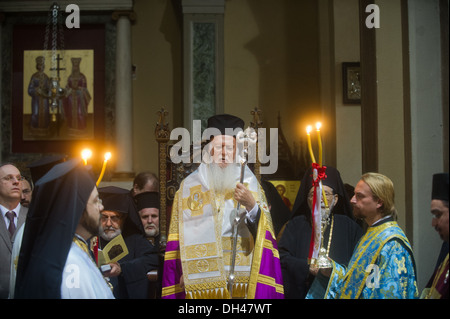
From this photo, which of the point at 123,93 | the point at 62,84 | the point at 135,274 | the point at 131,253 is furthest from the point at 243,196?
the point at 62,84

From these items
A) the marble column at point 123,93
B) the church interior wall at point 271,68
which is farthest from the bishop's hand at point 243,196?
the marble column at point 123,93

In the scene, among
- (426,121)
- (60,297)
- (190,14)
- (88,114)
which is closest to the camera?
(60,297)

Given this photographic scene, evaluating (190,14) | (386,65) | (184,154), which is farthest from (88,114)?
(386,65)

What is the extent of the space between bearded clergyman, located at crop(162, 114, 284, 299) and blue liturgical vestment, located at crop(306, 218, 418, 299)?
22.7 inches

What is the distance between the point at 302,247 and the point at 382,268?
1171mm

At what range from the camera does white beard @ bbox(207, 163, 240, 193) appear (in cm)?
439

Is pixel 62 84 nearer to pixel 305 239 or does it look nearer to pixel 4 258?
pixel 4 258

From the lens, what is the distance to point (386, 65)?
15.6ft

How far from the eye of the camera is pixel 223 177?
441 cm

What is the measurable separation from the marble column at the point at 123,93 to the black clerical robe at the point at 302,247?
16.7 ft

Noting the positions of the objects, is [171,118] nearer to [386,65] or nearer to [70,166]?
[386,65]

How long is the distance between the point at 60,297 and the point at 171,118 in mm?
6745

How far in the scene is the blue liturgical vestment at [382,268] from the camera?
11.6 ft

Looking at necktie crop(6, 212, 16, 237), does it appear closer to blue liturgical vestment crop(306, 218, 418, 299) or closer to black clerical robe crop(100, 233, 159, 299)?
black clerical robe crop(100, 233, 159, 299)
